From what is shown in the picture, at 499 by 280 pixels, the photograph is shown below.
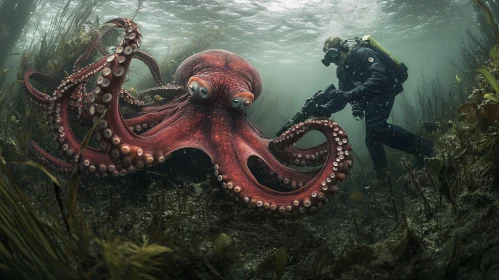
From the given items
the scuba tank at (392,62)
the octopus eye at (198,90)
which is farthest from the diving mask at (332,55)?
the octopus eye at (198,90)

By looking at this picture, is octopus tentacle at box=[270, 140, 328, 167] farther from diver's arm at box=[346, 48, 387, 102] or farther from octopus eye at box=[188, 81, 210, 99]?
diver's arm at box=[346, 48, 387, 102]

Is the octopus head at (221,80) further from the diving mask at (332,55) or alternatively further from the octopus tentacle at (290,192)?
the diving mask at (332,55)

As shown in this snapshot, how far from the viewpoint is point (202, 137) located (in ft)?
10.7

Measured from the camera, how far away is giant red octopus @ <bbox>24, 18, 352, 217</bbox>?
8.39 ft

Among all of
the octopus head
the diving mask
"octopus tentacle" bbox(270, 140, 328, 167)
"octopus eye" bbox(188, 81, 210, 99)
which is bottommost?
"octopus tentacle" bbox(270, 140, 328, 167)

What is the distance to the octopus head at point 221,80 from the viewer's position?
3564mm

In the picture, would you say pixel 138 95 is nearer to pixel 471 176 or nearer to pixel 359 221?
pixel 359 221

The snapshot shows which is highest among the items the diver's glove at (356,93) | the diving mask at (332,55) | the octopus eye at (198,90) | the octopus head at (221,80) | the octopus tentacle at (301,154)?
the diving mask at (332,55)

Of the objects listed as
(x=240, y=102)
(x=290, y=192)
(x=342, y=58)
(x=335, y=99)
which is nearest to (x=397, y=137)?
(x=335, y=99)

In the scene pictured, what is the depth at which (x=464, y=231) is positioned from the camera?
67.4 inches

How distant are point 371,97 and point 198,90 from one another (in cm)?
328

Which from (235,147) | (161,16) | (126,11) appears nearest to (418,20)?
(161,16)

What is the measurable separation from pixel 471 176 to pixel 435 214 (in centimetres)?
38

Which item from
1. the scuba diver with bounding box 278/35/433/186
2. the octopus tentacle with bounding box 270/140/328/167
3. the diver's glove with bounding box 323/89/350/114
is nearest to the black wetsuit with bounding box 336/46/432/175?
the scuba diver with bounding box 278/35/433/186
